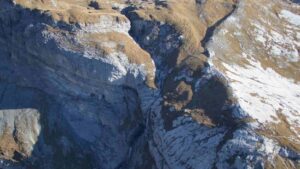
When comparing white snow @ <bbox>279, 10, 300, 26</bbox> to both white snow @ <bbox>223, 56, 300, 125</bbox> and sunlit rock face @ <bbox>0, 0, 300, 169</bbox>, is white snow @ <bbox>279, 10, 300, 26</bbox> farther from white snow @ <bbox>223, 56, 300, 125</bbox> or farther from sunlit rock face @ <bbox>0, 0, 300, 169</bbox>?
white snow @ <bbox>223, 56, 300, 125</bbox>

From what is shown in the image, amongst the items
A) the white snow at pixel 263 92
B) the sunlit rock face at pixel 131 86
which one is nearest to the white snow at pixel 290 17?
the sunlit rock face at pixel 131 86

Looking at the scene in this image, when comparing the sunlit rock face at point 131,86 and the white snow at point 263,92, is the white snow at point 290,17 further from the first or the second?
the white snow at point 263,92

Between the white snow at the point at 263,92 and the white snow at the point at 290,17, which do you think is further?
the white snow at the point at 290,17

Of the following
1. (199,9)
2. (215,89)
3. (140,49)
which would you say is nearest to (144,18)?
(140,49)

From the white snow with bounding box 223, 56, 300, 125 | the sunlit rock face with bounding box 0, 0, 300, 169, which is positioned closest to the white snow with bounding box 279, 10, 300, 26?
the sunlit rock face with bounding box 0, 0, 300, 169

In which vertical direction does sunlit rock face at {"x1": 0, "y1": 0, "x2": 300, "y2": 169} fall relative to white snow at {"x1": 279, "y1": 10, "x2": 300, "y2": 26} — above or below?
below

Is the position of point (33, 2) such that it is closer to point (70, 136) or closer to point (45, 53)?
point (45, 53)
